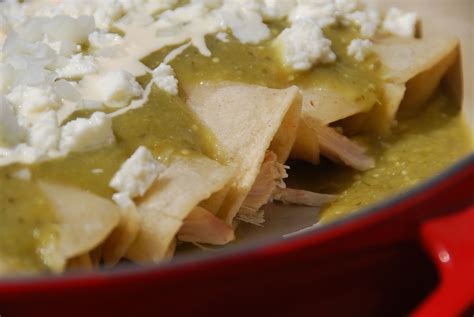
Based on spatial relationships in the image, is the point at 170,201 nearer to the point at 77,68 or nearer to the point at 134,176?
the point at 134,176

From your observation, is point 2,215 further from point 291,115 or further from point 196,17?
point 196,17

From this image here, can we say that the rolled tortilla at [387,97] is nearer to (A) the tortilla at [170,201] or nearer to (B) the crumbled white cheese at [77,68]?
(A) the tortilla at [170,201]

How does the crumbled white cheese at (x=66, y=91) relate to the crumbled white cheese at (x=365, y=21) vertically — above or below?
above

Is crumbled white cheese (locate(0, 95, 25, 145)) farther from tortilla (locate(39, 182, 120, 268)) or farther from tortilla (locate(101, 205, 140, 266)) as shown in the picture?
tortilla (locate(101, 205, 140, 266))

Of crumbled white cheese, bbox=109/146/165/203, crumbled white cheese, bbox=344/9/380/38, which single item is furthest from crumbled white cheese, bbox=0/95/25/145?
crumbled white cheese, bbox=344/9/380/38

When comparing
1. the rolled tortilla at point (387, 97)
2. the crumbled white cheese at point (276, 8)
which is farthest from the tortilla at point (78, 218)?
the crumbled white cheese at point (276, 8)

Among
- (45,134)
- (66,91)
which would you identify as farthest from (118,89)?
(45,134)
